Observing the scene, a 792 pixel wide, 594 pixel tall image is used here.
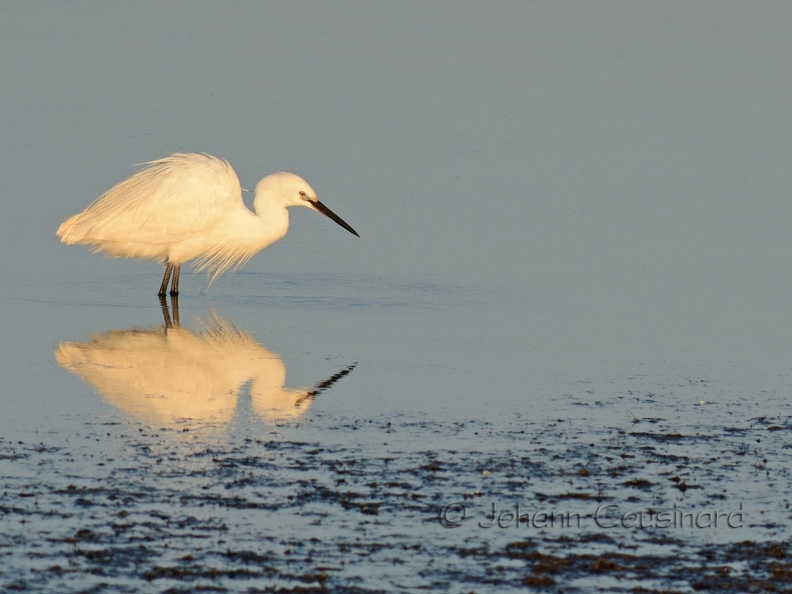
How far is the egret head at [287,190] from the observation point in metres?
13.8

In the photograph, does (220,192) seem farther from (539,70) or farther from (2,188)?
(539,70)

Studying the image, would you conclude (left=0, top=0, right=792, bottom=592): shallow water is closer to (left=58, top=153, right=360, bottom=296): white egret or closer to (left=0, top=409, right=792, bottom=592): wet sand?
(left=0, top=409, right=792, bottom=592): wet sand

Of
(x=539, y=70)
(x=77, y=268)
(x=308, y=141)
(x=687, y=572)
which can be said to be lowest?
(x=687, y=572)

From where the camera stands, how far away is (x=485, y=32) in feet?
78.7

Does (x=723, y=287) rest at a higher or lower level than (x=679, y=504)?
higher

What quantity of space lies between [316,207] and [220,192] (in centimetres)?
111

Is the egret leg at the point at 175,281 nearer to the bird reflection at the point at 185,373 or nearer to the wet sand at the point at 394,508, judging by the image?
the bird reflection at the point at 185,373

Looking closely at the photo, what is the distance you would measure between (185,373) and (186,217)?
3.64 metres

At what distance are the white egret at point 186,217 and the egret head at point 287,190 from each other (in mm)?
11

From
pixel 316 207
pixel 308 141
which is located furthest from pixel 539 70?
pixel 316 207

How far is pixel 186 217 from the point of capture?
13.2 metres

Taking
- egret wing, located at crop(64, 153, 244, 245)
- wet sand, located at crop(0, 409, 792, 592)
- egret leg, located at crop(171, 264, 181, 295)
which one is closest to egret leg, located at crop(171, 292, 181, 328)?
egret leg, located at crop(171, 264, 181, 295)

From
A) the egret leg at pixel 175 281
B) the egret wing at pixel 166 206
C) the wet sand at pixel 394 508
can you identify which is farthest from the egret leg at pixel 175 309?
the wet sand at pixel 394 508

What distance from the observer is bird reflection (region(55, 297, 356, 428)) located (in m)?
8.74
